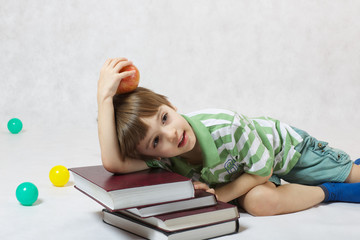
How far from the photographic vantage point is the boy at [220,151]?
1.43 meters

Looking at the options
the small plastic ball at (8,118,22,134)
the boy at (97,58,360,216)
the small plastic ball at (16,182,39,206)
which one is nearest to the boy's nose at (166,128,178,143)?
the boy at (97,58,360,216)

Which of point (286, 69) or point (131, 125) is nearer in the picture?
point (131, 125)

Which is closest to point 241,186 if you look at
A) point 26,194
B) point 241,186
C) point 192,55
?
point 241,186

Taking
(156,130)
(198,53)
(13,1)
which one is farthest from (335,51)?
(156,130)

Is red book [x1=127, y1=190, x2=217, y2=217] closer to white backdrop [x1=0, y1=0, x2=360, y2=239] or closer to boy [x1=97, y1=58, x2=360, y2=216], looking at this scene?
boy [x1=97, y1=58, x2=360, y2=216]

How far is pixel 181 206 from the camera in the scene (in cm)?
131

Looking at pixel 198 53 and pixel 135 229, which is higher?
pixel 198 53

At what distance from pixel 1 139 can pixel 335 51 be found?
97.6 inches

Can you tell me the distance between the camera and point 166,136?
1.44 m

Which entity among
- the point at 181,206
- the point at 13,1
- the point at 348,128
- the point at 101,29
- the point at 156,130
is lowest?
the point at 348,128

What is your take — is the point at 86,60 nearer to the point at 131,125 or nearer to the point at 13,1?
the point at 13,1

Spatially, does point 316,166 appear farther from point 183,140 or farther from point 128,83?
point 128,83

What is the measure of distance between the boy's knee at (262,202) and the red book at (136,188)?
1.04ft

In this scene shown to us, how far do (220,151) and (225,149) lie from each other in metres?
0.02
